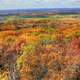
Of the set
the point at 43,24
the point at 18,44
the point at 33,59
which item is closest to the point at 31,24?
the point at 43,24

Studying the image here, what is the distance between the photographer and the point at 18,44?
710 inches

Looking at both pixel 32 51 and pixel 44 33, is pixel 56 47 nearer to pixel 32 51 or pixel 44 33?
pixel 32 51

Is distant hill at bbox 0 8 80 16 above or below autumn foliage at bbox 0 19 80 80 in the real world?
above

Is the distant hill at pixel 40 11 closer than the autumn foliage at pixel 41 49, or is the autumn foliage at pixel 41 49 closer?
the autumn foliage at pixel 41 49

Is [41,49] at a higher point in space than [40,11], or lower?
lower

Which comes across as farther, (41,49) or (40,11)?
(40,11)

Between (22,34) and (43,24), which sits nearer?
(22,34)

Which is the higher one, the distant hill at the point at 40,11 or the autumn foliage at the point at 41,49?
the distant hill at the point at 40,11

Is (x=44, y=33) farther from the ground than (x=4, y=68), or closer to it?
farther from the ground

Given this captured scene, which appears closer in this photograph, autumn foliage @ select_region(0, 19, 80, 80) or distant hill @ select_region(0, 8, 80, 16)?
autumn foliage @ select_region(0, 19, 80, 80)
